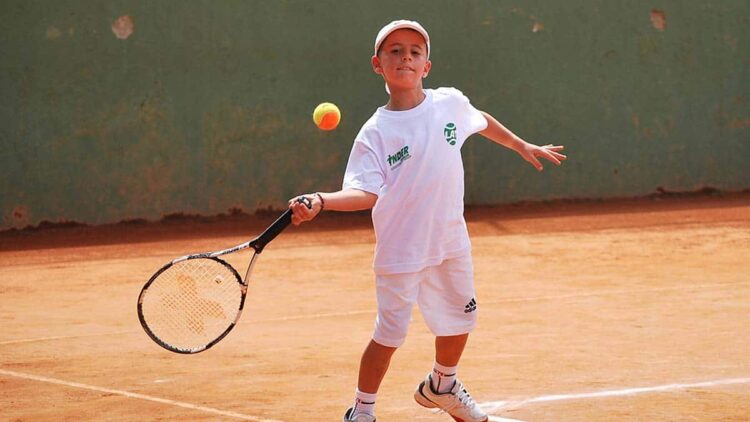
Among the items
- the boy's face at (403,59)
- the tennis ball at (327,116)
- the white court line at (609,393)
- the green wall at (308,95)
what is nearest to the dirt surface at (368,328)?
the white court line at (609,393)

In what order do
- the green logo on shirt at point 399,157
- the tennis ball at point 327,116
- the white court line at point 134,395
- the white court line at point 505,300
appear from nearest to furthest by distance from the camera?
1. the green logo on shirt at point 399,157
2. the white court line at point 134,395
3. the tennis ball at point 327,116
4. the white court line at point 505,300

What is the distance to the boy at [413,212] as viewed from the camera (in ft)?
14.1

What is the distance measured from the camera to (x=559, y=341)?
6.23 m

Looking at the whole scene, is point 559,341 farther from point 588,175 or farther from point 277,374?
point 588,175

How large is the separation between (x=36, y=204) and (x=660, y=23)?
21.7 feet

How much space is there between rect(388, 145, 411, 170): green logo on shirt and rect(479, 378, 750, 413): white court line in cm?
109

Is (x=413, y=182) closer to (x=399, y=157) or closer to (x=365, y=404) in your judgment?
(x=399, y=157)

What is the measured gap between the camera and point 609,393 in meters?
5.01

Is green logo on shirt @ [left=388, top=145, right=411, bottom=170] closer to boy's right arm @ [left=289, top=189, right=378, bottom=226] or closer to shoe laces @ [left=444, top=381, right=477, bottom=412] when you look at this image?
boy's right arm @ [left=289, top=189, right=378, bottom=226]

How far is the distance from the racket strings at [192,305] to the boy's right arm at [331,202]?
621 mm

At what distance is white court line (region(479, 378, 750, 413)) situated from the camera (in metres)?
4.85

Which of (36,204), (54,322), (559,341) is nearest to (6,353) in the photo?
(54,322)

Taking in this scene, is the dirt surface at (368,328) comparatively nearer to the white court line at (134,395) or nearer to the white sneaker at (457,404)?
the white court line at (134,395)

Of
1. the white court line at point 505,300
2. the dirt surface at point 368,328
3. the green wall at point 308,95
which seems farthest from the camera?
the green wall at point 308,95
